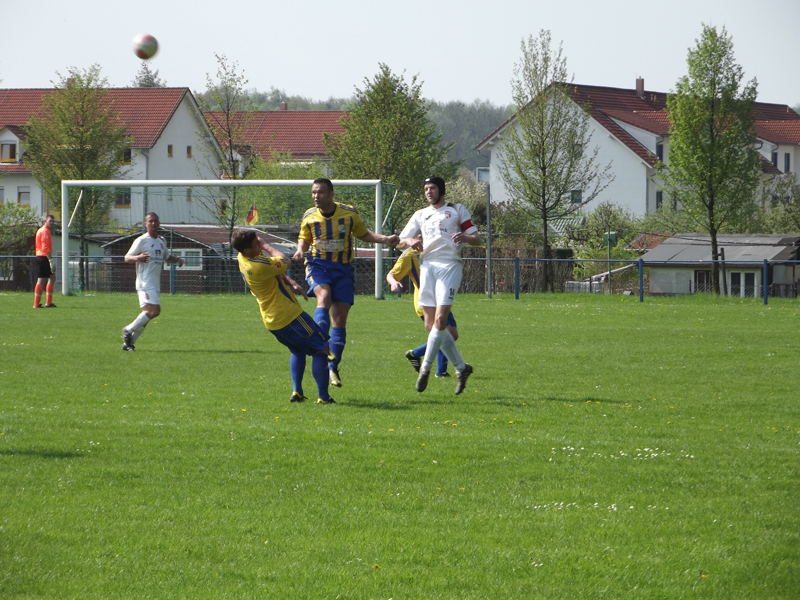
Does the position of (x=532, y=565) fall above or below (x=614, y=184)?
below

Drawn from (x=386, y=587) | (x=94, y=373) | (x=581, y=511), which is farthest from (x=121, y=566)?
(x=94, y=373)

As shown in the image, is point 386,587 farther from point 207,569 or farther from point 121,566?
point 121,566

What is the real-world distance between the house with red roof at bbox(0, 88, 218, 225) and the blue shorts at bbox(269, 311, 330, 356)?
162ft

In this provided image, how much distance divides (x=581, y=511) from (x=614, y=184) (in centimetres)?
5629

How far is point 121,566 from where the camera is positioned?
4.23 meters

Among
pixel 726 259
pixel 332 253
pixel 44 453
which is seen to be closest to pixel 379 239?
pixel 332 253

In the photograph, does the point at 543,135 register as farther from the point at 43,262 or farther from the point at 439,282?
the point at 439,282

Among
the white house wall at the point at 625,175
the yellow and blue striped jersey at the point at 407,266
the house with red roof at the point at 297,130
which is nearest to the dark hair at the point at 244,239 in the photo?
the yellow and blue striped jersey at the point at 407,266

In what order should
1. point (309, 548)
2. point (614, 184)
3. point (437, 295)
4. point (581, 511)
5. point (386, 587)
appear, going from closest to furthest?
point (386, 587), point (309, 548), point (581, 511), point (437, 295), point (614, 184)

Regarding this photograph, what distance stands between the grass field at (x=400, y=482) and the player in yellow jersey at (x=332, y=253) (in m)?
0.82

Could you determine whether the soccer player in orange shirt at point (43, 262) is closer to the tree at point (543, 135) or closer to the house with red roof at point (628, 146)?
the tree at point (543, 135)

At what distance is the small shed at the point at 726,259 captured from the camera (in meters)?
39.9

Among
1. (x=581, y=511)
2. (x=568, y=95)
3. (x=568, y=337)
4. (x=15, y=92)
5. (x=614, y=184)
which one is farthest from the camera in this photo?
(x=15, y=92)

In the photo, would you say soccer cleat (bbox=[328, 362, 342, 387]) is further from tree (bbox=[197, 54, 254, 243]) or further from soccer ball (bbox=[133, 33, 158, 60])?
tree (bbox=[197, 54, 254, 243])
